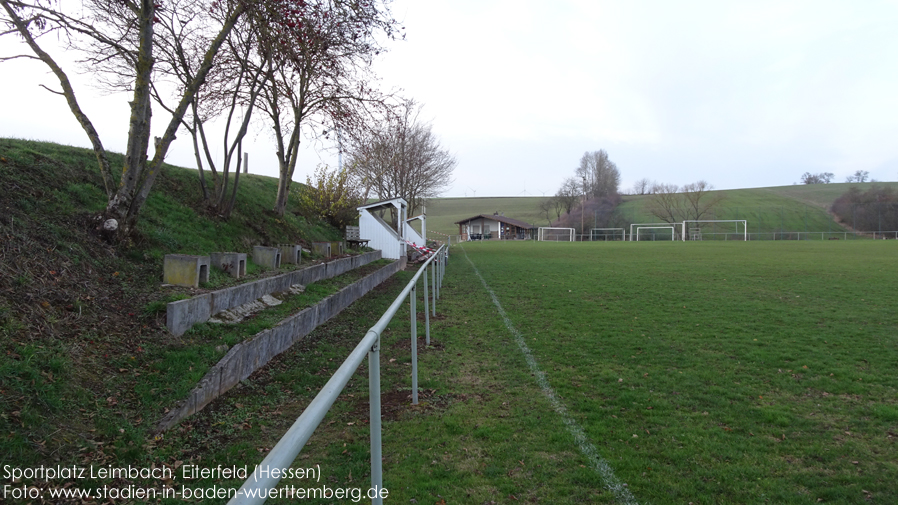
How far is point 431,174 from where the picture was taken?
123ft

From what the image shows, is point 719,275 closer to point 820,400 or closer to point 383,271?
point 383,271

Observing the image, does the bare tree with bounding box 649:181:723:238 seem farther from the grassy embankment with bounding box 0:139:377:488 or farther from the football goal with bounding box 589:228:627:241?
the grassy embankment with bounding box 0:139:377:488

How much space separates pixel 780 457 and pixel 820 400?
1.49 m

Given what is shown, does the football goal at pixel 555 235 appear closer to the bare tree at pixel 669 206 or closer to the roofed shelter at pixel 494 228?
the roofed shelter at pixel 494 228

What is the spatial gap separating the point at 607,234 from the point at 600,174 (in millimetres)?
35660

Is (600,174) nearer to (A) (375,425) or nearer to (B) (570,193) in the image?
(B) (570,193)

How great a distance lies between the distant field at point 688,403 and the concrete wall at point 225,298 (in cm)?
267

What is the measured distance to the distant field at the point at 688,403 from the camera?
2.98 metres

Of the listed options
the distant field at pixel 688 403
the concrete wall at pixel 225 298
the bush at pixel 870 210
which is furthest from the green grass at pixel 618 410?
the bush at pixel 870 210

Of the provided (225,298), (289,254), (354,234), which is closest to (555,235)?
(354,234)

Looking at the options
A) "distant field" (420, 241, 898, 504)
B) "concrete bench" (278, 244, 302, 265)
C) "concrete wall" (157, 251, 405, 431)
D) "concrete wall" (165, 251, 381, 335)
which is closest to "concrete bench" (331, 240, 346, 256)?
"concrete bench" (278, 244, 302, 265)

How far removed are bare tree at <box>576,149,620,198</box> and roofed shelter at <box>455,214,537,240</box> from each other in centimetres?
2520

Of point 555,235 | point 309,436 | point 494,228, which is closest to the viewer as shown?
point 309,436

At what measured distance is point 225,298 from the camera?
625cm
